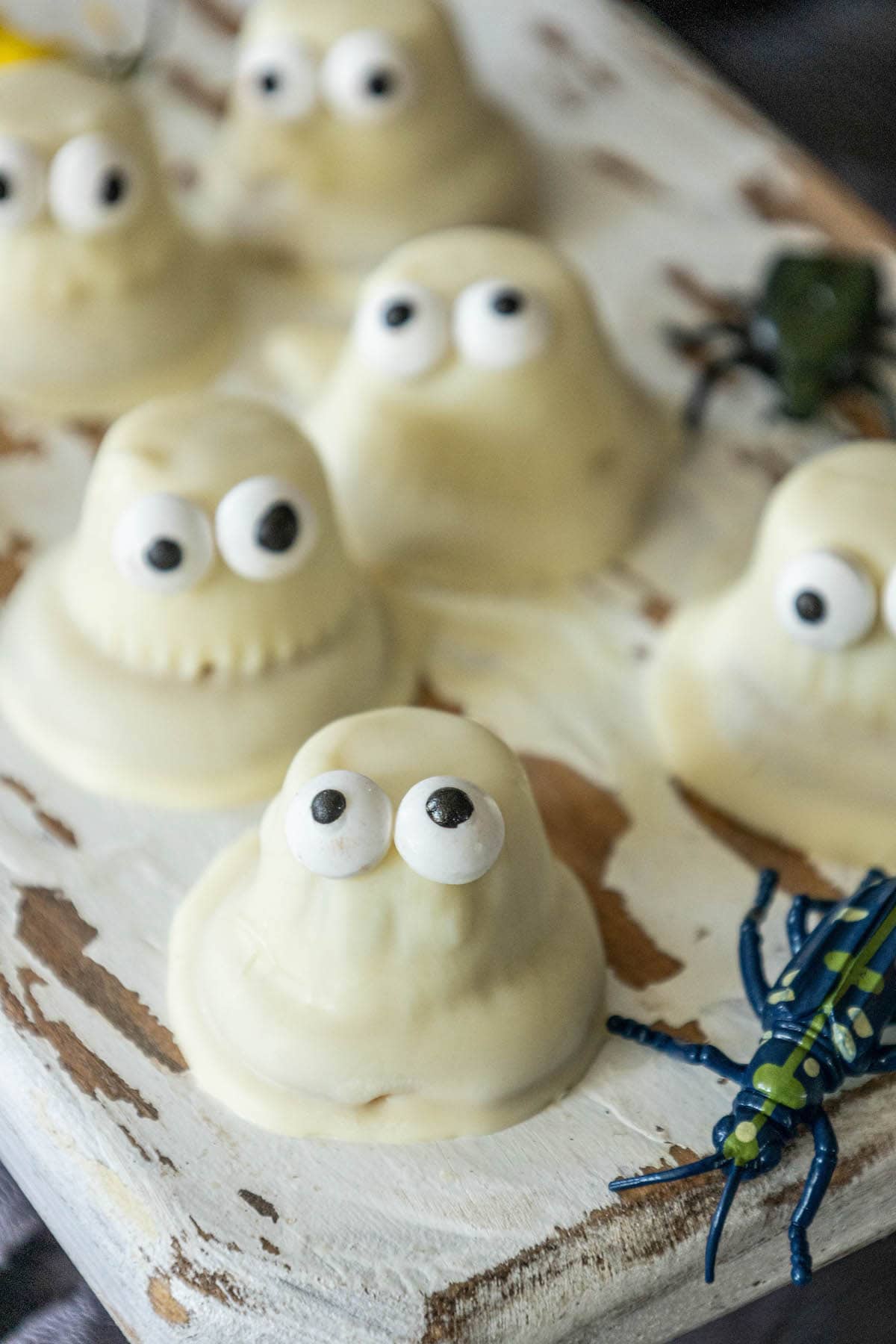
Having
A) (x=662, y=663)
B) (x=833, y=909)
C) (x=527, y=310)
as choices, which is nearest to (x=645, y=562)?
(x=662, y=663)

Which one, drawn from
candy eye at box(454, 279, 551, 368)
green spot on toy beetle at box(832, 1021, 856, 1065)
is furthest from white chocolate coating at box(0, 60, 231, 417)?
green spot on toy beetle at box(832, 1021, 856, 1065)

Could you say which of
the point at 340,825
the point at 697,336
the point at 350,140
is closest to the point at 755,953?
the point at 340,825

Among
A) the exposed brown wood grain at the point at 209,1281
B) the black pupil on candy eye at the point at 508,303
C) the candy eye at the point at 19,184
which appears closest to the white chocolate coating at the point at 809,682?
the black pupil on candy eye at the point at 508,303

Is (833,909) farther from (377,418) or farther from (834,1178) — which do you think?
(377,418)

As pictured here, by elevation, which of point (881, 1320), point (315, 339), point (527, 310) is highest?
point (527, 310)

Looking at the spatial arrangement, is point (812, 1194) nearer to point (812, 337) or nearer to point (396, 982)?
point (396, 982)

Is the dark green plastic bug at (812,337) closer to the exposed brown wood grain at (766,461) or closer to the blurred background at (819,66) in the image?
the exposed brown wood grain at (766,461)

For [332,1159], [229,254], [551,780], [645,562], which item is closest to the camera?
[332,1159]
